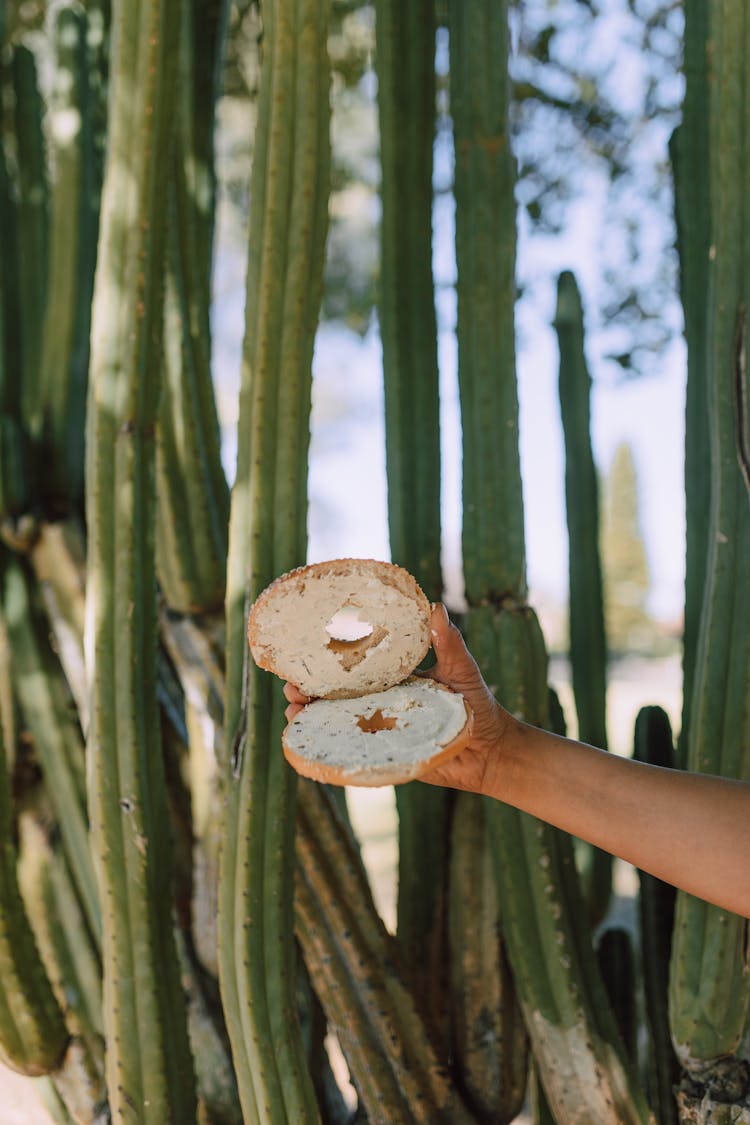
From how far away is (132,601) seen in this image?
176 centimetres

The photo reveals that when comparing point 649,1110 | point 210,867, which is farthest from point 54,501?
point 649,1110

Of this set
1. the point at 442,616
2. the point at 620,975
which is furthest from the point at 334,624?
the point at 620,975

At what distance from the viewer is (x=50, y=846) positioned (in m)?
2.27

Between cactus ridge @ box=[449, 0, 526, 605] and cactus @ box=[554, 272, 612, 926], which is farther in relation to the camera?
cactus @ box=[554, 272, 612, 926]

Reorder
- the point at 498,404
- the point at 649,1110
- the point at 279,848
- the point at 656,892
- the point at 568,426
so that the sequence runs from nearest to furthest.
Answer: the point at 279,848 < the point at 649,1110 < the point at 498,404 < the point at 656,892 < the point at 568,426

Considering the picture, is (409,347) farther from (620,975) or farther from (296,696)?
(620,975)

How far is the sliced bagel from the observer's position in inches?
54.7

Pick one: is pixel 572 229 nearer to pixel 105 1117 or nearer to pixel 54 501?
pixel 54 501

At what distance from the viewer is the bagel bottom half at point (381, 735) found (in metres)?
1.19

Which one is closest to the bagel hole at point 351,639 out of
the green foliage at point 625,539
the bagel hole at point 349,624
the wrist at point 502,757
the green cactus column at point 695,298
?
the bagel hole at point 349,624

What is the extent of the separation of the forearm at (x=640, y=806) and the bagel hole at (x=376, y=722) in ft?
0.66

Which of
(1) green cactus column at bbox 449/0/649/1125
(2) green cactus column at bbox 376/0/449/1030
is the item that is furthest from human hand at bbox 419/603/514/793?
(2) green cactus column at bbox 376/0/449/1030

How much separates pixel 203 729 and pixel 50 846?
Result: 1.71ft

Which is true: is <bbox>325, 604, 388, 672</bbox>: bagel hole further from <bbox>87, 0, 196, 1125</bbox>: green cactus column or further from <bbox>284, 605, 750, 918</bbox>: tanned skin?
<bbox>87, 0, 196, 1125</bbox>: green cactus column
